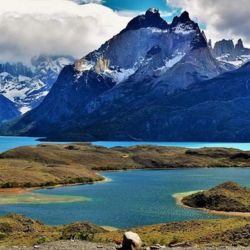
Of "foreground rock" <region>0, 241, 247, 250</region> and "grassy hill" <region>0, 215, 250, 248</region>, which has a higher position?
"foreground rock" <region>0, 241, 247, 250</region>

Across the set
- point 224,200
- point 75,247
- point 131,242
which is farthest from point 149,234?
point 224,200

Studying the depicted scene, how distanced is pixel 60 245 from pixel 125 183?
5006 inches

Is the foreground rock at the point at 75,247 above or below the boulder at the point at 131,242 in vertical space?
below

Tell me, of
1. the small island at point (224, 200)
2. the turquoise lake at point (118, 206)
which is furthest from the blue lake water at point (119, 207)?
the small island at point (224, 200)

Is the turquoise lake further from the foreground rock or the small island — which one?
the foreground rock

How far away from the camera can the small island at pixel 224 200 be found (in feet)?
380

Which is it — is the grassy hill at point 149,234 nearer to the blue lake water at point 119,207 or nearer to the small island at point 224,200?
the blue lake water at point 119,207

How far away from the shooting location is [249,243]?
Result: 2076 inches

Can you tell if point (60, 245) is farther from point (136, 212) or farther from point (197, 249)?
point (136, 212)

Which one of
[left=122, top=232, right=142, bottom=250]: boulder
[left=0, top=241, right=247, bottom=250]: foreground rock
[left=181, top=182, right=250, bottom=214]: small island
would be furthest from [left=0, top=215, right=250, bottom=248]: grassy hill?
[left=181, top=182, right=250, bottom=214]: small island

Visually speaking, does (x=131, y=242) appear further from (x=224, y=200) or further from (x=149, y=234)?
(x=224, y=200)

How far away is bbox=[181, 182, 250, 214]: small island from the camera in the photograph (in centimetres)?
11588

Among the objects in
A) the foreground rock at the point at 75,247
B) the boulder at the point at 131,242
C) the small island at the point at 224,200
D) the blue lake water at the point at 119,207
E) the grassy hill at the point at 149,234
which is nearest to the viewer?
the boulder at the point at 131,242

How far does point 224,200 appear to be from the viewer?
12038 cm
